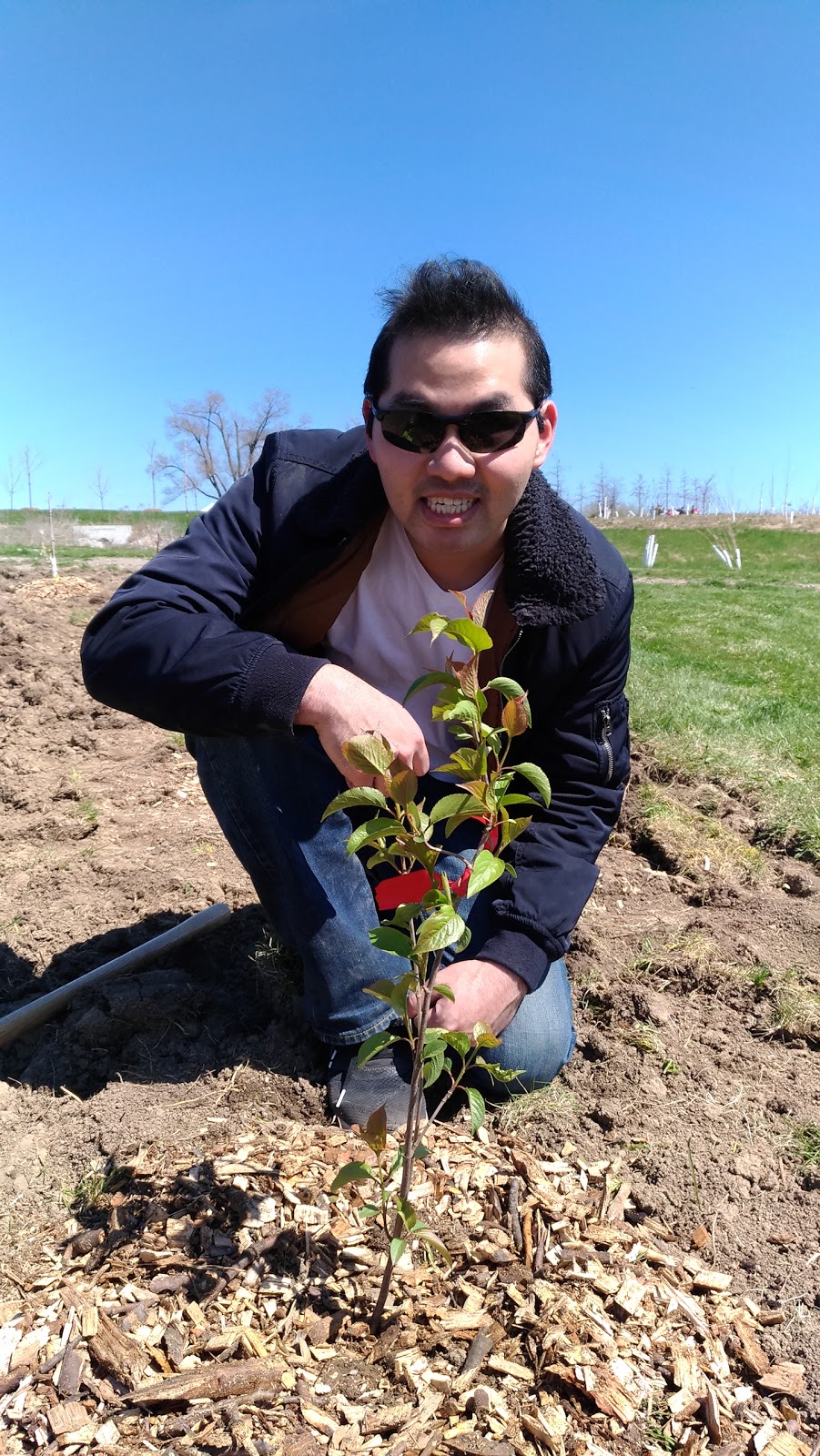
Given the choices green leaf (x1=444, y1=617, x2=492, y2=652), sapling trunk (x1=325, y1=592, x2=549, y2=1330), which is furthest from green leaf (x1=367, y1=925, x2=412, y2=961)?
green leaf (x1=444, y1=617, x2=492, y2=652)

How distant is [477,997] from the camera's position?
2.13 meters

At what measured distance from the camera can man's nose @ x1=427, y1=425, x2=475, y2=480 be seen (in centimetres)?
203

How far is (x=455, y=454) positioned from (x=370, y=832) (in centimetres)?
99

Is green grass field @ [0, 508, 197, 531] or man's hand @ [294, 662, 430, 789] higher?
green grass field @ [0, 508, 197, 531]

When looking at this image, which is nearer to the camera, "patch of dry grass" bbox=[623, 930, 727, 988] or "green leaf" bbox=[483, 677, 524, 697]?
"green leaf" bbox=[483, 677, 524, 697]

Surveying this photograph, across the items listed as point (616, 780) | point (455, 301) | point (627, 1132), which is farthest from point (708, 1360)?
point (455, 301)

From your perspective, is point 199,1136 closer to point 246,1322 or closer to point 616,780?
point 246,1322

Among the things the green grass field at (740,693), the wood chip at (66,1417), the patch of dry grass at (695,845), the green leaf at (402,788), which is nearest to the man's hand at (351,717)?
the green leaf at (402,788)

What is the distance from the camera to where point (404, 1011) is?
1535mm

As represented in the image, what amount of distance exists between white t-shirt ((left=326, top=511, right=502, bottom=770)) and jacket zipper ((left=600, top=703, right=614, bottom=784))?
0.40 meters

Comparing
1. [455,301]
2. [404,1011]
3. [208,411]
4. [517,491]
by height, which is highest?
[208,411]

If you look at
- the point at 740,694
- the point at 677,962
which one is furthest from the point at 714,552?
the point at 677,962

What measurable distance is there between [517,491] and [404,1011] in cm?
122

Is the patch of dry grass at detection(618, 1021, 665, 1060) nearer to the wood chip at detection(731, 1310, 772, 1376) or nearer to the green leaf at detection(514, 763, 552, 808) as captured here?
the wood chip at detection(731, 1310, 772, 1376)
